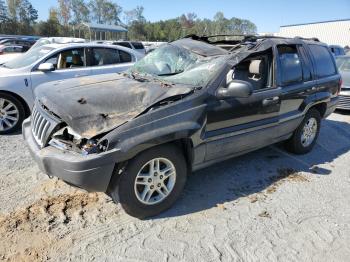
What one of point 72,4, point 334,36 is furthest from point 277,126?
point 72,4

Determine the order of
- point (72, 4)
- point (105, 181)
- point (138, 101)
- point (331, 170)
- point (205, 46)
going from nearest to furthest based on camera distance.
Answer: point (105, 181), point (138, 101), point (205, 46), point (331, 170), point (72, 4)

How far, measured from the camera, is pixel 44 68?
6402mm

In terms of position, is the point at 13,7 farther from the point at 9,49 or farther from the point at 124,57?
the point at 124,57

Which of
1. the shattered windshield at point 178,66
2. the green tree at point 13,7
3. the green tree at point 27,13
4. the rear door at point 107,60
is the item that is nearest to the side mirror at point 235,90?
the shattered windshield at point 178,66

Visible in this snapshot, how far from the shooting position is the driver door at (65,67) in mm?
6503

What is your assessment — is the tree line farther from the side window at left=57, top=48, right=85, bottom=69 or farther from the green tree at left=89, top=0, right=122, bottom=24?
the side window at left=57, top=48, right=85, bottom=69

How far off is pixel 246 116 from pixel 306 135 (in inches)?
79.4

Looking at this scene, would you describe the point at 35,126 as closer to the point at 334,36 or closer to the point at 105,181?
the point at 105,181

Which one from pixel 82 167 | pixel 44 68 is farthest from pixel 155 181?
pixel 44 68

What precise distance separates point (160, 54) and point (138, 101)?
159 cm

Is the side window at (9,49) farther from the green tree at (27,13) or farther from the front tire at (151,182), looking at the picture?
the green tree at (27,13)

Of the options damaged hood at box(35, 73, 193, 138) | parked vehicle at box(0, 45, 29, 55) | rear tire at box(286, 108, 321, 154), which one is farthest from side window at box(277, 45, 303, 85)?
parked vehicle at box(0, 45, 29, 55)

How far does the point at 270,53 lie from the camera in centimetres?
470

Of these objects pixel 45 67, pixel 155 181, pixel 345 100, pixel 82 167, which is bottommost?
pixel 345 100
